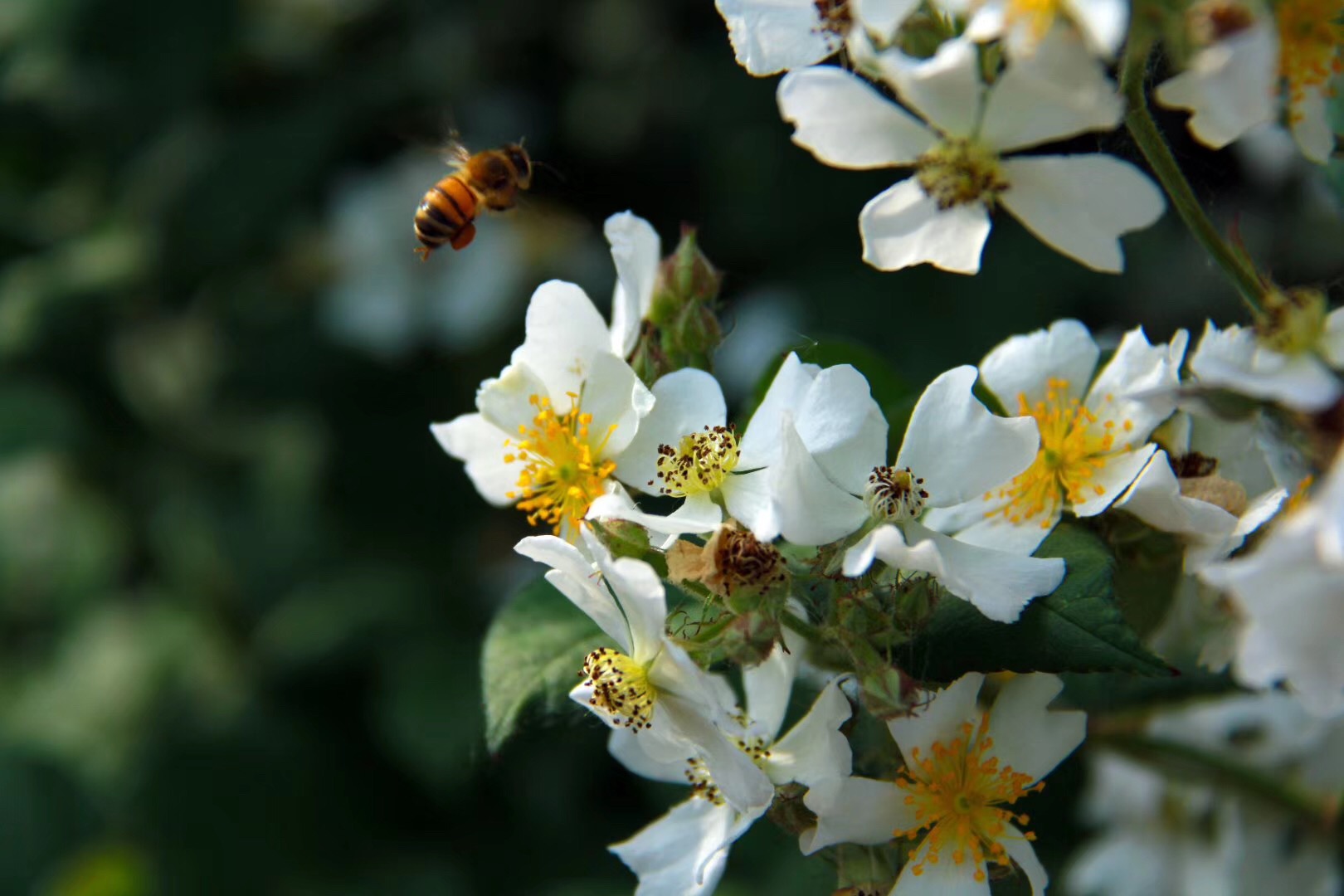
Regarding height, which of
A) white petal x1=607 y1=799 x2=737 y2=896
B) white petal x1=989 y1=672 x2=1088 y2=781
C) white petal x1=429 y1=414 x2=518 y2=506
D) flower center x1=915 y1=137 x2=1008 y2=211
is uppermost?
flower center x1=915 y1=137 x2=1008 y2=211

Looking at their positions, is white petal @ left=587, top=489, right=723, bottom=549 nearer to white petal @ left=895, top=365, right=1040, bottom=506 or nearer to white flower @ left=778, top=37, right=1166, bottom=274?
white petal @ left=895, top=365, right=1040, bottom=506

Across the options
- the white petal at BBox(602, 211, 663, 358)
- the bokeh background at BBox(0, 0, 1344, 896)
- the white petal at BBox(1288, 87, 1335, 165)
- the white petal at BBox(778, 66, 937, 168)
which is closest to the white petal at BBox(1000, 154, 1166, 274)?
the white petal at BBox(778, 66, 937, 168)

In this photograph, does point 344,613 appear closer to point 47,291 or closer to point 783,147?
point 47,291

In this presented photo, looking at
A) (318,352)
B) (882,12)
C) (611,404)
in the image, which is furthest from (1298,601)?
(318,352)

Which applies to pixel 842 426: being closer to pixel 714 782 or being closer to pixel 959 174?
pixel 959 174

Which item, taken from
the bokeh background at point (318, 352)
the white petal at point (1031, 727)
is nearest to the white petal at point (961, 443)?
the white petal at point (1031, 727)

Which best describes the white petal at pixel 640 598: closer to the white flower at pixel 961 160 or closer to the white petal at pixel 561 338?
the white petal at pixel 561 338
